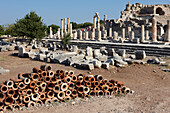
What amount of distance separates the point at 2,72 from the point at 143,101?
728 centimetres

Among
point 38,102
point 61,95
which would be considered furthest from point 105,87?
point 38,102

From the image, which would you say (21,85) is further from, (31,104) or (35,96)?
(31,104)

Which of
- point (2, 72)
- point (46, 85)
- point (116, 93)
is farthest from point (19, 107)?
point (2, 72)

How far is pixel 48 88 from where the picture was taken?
6266mm

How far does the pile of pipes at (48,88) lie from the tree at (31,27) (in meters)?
20.2

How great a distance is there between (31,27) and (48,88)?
2149 cm

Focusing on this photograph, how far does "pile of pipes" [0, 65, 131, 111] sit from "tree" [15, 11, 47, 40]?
20.2 m

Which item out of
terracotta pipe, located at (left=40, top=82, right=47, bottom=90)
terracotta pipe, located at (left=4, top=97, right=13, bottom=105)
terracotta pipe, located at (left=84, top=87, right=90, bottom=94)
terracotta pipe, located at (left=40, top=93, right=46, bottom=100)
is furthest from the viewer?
terracotta pipe, located at (left=84, top=87, right=90, bottom=94)

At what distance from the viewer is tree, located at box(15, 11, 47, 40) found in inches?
1027

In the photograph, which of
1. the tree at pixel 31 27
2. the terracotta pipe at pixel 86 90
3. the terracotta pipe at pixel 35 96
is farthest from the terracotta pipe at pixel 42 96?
the tree at pixel 31 27

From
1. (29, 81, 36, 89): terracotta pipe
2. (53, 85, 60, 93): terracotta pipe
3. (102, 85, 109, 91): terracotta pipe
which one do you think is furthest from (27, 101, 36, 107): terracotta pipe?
(102, 85, 109, 91): terracotta pipe

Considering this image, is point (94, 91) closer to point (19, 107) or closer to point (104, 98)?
point (104, 98)

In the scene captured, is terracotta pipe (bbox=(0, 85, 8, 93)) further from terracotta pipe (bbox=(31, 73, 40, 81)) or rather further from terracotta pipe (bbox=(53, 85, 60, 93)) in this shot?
terracotta pipe (bbox=(53, 85, 60, 93))

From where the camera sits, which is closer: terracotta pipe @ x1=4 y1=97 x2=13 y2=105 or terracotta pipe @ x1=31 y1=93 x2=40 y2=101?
terracotta pipe @ x1=4 y1=97 x2=13 y2=105
